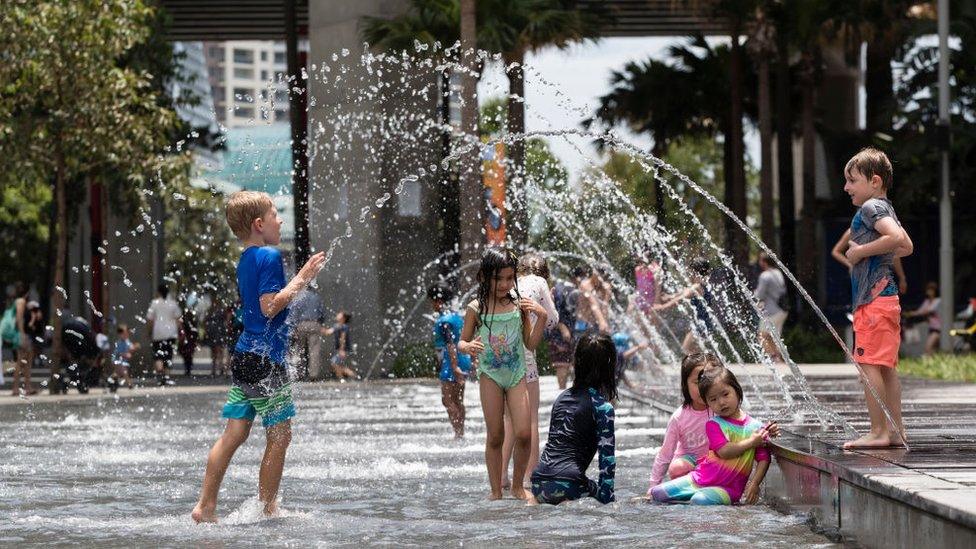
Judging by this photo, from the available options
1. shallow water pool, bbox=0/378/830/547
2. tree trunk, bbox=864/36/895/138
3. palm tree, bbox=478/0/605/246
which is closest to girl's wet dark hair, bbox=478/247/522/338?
shallow water pool, bbox=0/378/830/547

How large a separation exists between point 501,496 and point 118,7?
54.6ft

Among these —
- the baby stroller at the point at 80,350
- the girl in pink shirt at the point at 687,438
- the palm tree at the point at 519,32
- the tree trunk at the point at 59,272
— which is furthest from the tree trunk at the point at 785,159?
the girl in pink shirt at the point at 687,438

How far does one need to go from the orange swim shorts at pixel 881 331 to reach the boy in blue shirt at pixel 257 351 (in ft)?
8.87

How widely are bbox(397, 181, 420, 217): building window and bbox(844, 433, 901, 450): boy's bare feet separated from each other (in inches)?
901

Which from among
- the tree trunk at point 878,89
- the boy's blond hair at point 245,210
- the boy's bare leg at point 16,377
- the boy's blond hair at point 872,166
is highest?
the tree trunk at point 878,89

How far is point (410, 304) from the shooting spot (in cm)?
3066

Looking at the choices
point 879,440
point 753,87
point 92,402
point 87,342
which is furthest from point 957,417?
point 753,87

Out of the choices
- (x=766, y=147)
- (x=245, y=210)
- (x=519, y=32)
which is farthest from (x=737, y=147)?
(x=245, y=210)

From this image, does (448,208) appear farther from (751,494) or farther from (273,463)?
(273,463)

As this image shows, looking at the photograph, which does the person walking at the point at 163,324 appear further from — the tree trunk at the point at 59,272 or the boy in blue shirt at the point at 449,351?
the boy in blue shirt at the point at 449,351

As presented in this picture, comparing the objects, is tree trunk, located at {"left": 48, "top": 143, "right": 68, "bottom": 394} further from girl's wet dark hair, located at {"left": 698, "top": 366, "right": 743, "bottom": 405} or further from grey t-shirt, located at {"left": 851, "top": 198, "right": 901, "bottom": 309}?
grey t-shirt, located at {"left": 851, "top": 198, "right": 901, "bottom": 309}

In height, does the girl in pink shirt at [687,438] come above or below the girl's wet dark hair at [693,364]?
below

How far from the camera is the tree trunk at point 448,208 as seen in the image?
31219mm

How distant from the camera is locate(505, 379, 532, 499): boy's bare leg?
9.20 m
